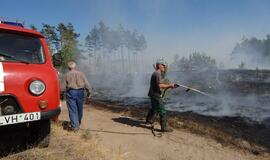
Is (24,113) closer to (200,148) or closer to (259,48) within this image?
(200,148)

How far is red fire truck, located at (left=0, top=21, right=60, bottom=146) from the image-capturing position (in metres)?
4.87

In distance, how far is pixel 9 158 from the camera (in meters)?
5.45

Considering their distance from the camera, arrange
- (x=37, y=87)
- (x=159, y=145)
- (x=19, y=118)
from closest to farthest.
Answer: (x=19, y=118) < (x=37, y=87) < (x=159, y=145)

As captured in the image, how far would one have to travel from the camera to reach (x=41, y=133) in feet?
Result: 19.3

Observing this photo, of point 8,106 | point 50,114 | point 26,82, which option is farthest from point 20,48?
point 50,114

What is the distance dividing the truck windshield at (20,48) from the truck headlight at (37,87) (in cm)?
50

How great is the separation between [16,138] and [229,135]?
667 centimetres

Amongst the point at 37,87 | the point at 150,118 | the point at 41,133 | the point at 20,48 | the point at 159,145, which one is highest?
the point at 20,48

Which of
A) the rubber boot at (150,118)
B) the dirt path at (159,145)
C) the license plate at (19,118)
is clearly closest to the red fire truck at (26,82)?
the license plate at (19,118)

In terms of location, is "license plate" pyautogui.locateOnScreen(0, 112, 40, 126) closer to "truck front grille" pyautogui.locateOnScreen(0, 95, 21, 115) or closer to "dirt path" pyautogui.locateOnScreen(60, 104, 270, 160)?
"truck front grille" pyautogui.locateOnScreen(0, 95, 21, 115)

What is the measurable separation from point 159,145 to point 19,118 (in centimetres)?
439

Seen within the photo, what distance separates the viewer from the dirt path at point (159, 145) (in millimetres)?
7859

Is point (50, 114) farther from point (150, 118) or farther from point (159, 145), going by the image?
point (150, 118)

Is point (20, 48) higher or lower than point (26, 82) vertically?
higher
